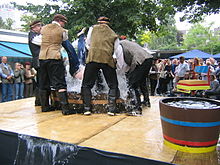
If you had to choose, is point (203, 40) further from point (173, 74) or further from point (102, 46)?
point (102, 46)

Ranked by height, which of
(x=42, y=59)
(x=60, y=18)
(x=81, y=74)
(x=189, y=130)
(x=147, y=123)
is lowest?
(x=147, y=123)

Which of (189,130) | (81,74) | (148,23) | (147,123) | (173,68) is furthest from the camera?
(148,23)

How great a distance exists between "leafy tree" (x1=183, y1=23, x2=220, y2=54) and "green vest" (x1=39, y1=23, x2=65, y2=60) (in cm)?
3196

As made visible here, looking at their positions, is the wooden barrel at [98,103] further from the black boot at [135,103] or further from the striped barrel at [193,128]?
the striped barrel at [193,128]

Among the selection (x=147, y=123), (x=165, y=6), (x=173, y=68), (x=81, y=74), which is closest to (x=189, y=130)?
(x=147, y=123)

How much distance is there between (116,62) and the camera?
3.22m

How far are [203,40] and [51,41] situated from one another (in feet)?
119

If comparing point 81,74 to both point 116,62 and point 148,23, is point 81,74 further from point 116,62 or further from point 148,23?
point 148,23

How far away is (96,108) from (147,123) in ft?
2.97

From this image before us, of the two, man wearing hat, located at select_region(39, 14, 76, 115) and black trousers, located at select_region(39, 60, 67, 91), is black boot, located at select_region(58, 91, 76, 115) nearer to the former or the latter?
man wearing hat, located at select_region(39, 14, 76, 115)

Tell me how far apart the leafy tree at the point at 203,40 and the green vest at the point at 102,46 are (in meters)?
31.7

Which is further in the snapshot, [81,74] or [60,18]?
[81,74]

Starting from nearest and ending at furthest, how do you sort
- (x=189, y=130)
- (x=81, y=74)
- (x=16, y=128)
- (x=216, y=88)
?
(x=189, y=130), (x=16, y=128), (x=81, y=74), (x=216, y=88)

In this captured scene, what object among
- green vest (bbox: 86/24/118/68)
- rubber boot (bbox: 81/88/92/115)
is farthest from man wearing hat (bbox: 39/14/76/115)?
green vest (bbox: 86/24/118/68)
